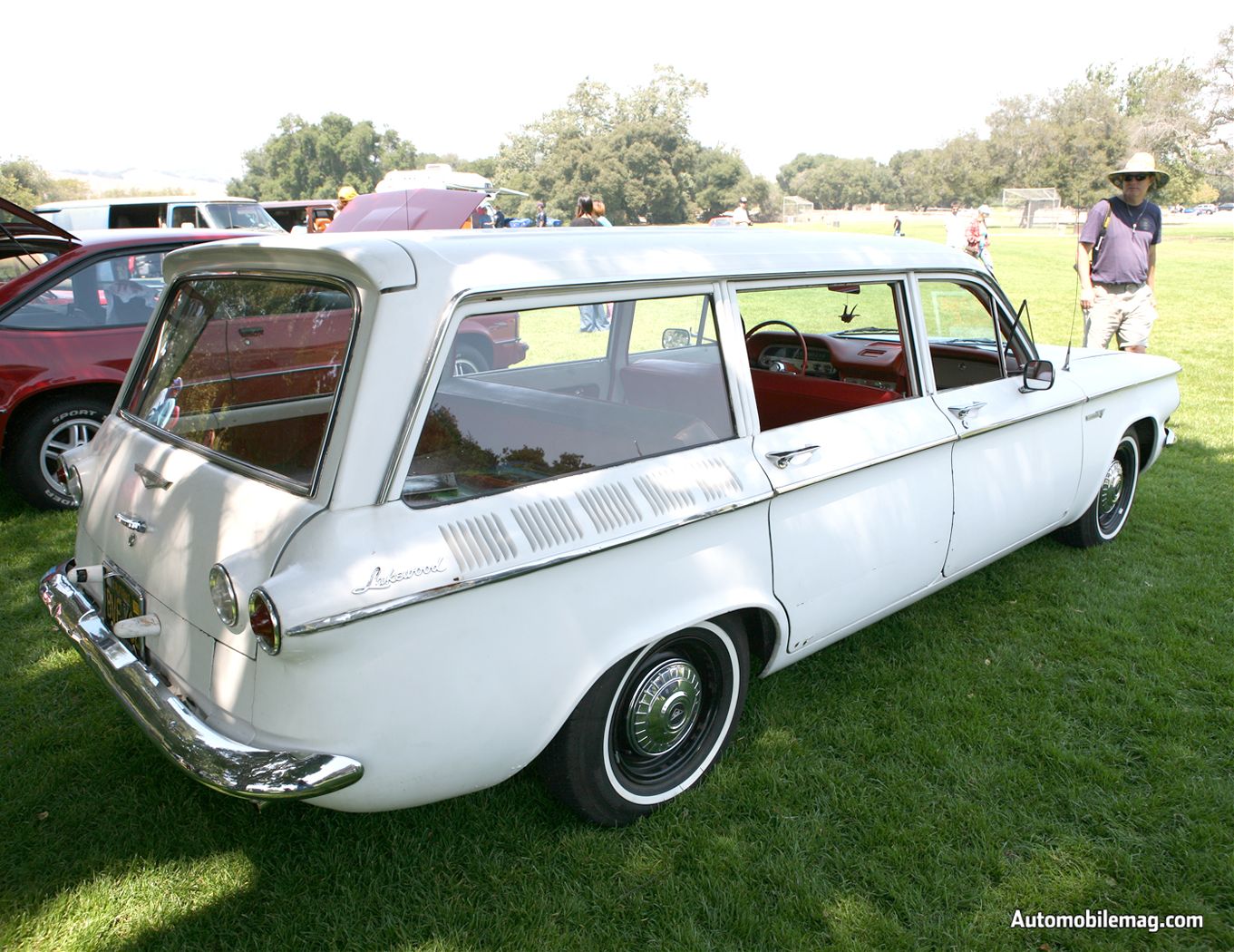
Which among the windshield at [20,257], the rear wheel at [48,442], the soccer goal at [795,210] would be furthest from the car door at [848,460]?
the soccer goal at [795,210]

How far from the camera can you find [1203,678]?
3.47 metres

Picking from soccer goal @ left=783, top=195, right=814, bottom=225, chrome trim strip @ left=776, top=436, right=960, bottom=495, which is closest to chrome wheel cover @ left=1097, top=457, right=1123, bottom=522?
chrome trim strip @ left=776, top=436, right=960, bottom=495

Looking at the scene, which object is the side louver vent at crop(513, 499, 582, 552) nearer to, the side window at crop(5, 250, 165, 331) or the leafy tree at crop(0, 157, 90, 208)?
the side window at crop(5, 250, 165, 331)

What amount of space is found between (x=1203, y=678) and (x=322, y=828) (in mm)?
3331

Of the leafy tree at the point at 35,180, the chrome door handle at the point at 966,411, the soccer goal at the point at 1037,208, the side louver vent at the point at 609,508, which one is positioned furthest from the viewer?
Answer: the soccer goal at the point at 1037,208

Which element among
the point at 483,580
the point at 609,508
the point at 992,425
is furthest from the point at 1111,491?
the point at 483,580

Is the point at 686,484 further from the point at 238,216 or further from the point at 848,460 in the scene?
the point at 238,216

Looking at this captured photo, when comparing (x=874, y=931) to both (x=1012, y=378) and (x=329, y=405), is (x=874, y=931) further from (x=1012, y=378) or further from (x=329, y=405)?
(x=1012, y=378)

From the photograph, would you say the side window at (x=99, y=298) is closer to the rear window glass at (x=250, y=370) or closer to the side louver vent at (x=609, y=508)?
the rear window glass at (x=250, y=370)

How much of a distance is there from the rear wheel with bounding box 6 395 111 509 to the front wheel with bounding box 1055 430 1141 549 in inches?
222

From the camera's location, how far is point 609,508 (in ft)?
7.65

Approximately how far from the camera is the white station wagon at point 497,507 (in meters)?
1.99

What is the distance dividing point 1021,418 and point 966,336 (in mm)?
551

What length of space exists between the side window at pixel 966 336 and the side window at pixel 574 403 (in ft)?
4.41
